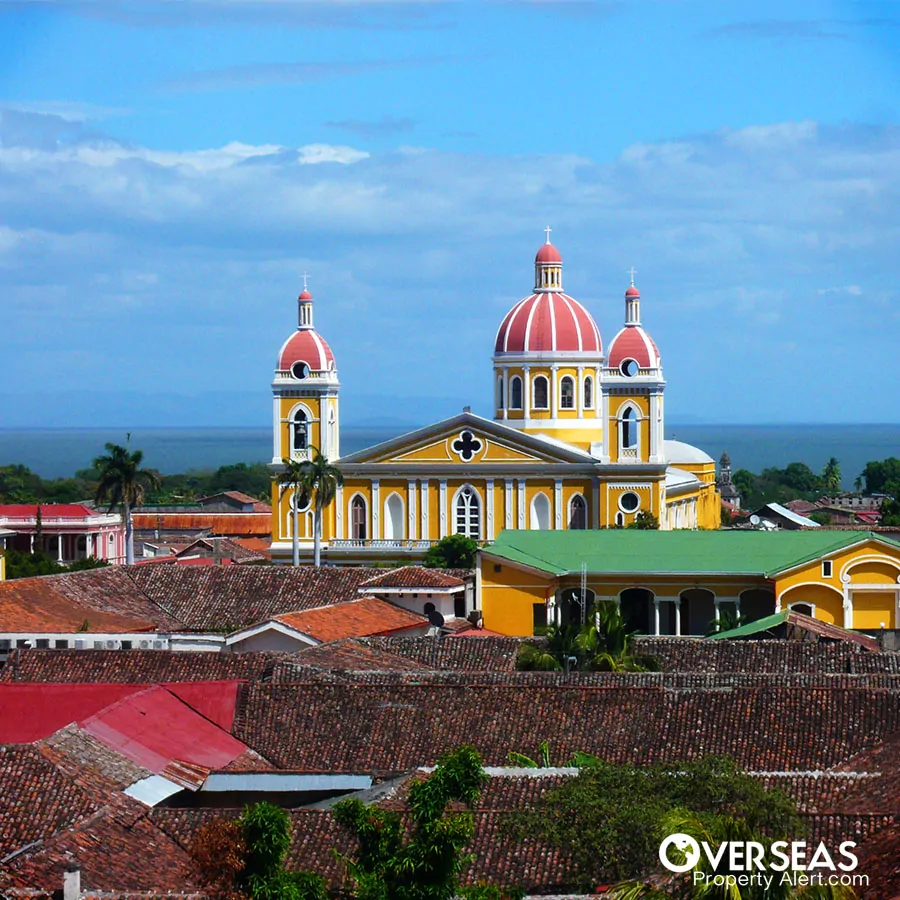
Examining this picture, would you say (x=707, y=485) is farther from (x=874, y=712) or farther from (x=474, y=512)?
(x=874, y=712)

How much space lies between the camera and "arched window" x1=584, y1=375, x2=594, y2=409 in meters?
65.2

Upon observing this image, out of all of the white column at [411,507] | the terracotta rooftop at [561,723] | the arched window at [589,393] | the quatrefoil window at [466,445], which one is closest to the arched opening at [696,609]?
the quatrefoil window at [466,445]

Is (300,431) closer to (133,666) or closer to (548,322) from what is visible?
(548,322)

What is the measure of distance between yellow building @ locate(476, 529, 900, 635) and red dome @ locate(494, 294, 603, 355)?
17566mm

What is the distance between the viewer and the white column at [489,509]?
203 feet

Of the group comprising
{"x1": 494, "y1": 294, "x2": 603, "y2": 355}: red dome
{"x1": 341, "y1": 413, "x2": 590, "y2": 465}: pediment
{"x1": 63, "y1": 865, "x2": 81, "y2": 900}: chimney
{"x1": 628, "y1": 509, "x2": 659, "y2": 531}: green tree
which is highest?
{"x1": 494, "y1": 294, "x2": 603, "y2": 355}: red dome

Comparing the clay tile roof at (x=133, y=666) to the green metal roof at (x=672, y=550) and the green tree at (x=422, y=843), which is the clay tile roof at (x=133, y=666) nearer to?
the green tree at (x=422, y=843)

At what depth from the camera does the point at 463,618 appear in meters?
44.4

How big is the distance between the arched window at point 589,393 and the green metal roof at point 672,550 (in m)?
16.3

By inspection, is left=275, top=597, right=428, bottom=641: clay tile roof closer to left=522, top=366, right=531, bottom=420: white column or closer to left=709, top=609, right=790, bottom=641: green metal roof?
left=709, top=609, right=790, bottom=641: green metal roof

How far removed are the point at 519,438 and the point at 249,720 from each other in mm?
36045

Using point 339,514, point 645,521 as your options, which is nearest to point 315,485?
point 339,514

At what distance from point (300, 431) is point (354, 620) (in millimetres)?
27486

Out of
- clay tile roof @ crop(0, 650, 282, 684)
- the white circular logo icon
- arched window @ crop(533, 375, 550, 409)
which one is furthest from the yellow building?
the white circular logo icon
